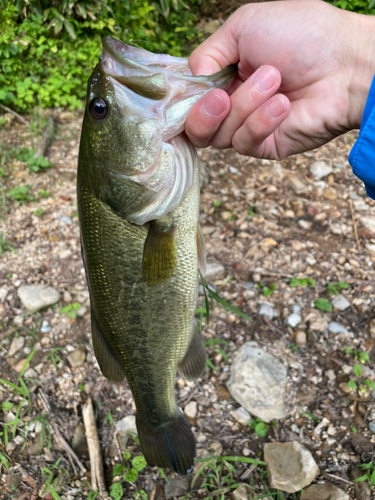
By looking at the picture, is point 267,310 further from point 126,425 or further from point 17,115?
point 17,115

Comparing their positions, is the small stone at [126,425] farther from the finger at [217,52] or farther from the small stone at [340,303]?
the finger at [217,52]

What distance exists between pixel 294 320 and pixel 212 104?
2.05m

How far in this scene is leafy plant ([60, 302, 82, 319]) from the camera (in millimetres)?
3145

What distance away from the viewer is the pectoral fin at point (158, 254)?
1630 millimetres

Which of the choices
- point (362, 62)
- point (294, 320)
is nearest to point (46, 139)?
point (294, 320)

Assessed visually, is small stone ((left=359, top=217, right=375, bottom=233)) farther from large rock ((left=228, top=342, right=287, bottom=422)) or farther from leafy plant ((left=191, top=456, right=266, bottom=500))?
leafy plant ((left=191, top=456, right=266, bottom=500))

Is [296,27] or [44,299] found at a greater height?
[296,27]

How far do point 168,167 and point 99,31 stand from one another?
4.12 m

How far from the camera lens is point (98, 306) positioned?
1.79 metres

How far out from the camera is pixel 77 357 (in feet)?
9.61

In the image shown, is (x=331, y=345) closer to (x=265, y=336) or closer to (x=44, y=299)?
(x=265, y=336)

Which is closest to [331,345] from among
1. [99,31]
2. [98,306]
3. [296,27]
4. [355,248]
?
[355,248]

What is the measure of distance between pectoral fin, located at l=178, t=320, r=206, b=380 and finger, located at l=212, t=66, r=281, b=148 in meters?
0.99

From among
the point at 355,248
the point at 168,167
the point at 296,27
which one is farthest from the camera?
the point at 355,248
